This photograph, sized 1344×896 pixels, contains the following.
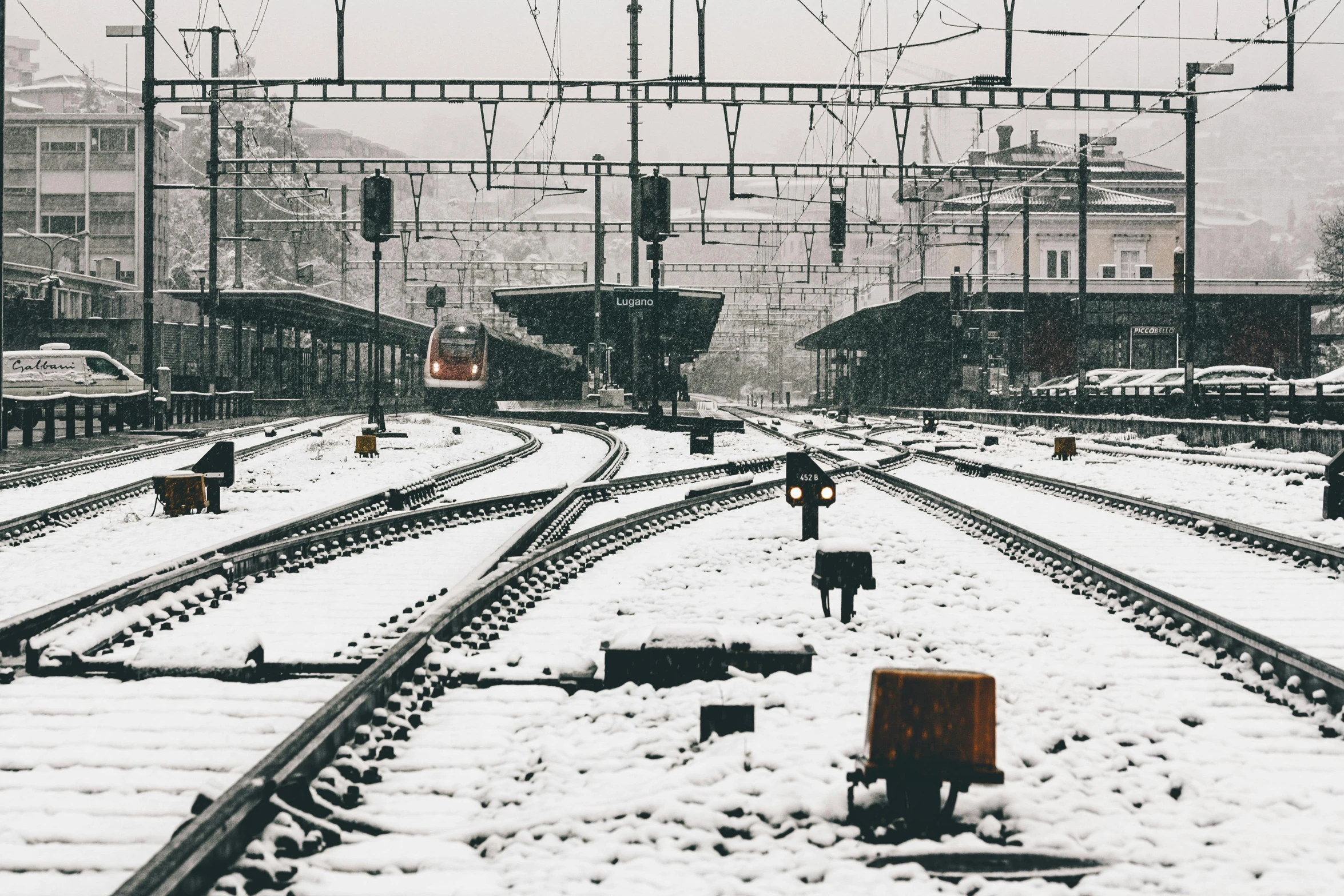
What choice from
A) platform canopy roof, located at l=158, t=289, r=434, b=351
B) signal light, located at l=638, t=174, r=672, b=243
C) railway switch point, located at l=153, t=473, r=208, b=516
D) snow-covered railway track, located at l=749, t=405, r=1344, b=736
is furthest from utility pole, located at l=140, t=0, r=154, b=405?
snow-covered railway track, located at l=749, t=405, r=1344, b=736

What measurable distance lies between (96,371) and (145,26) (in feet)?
32.3

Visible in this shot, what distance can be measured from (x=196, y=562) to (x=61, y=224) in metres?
89.1

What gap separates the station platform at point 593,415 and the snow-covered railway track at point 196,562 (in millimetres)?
14476

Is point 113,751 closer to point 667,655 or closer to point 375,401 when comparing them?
point 667,655

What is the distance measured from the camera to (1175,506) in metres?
10.9

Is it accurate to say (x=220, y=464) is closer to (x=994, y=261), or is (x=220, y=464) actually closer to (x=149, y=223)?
(x=149, y=223)

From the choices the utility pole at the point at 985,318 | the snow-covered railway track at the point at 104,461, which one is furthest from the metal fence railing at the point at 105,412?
the utility pole at the point at 985,318

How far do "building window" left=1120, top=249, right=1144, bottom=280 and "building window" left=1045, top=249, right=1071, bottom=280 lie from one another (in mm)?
3954

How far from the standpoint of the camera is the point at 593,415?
32469mm

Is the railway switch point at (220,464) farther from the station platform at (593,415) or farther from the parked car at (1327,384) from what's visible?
the parked car at (1327,384)

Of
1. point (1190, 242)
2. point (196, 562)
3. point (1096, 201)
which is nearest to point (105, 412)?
point (196, 562)

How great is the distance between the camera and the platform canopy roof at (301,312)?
124 feet

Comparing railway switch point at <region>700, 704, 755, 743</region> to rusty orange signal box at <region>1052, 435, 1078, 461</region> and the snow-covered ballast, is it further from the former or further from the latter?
rusty orange signal box at <region>1052, 435, 1078, 461</region>

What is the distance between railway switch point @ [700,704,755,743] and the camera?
398cm
